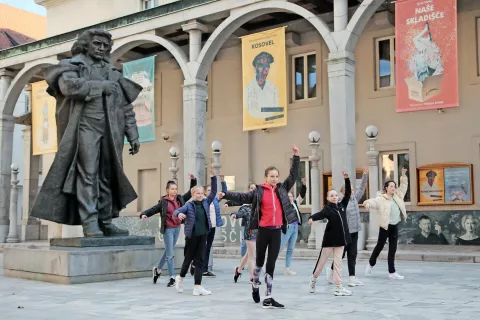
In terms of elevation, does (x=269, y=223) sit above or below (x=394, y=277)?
above

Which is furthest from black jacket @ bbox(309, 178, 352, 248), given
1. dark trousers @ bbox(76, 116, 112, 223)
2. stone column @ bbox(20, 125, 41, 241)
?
stone column @ bbox(20, 125, 41, 241)

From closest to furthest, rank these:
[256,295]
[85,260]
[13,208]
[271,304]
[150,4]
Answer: [271,304] → [256,295] → [85,260] → [13,208] → [150,4]

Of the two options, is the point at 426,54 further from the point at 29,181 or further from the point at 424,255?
the point at 29,181

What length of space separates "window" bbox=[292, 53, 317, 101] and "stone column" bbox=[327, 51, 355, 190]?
17.4ft

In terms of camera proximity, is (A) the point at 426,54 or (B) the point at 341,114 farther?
(B) the point at 341,114

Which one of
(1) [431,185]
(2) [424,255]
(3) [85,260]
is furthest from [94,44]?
(1) [431,185]

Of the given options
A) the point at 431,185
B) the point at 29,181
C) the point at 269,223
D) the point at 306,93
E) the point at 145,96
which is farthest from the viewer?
the point at 29,181

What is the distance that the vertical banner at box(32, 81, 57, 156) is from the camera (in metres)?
22.9

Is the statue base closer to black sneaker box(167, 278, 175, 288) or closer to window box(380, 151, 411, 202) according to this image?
black sneaker box(167, 278, 175, 288)

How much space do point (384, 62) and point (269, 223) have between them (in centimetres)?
1381

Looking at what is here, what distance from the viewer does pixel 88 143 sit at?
9.66 metres

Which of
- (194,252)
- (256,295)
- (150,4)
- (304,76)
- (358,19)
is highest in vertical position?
(150,4)

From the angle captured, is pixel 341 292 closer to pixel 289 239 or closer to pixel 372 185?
pixel 289 239

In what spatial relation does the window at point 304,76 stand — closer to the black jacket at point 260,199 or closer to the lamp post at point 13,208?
the lamp post at point 13,208
